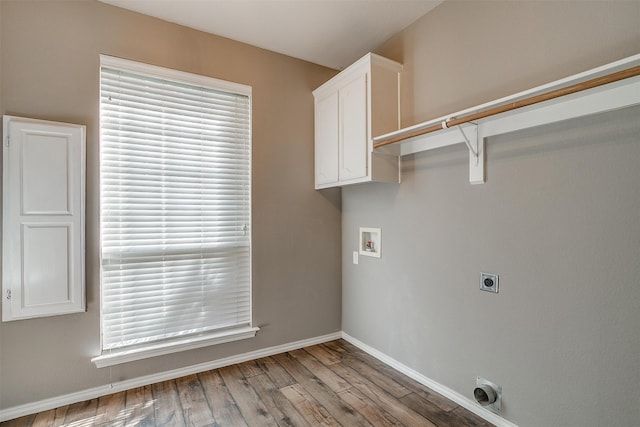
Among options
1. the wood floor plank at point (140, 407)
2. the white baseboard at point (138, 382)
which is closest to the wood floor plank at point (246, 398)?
the white baseboard at point (138, 382)

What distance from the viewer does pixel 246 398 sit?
2.17m

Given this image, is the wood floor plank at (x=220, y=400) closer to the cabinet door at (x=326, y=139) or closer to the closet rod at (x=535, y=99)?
the cabinet door at (x=326, y=139)

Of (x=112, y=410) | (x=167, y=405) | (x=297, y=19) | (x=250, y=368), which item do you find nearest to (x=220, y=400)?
(x=167, y=405)

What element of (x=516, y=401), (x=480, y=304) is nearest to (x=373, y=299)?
(x=480, y=304)

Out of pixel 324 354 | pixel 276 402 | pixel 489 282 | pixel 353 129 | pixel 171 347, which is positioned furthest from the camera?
pixel 324 354

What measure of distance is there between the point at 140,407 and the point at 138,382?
0.96ft

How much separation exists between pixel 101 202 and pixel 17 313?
806mm

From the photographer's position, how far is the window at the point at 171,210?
224 cm

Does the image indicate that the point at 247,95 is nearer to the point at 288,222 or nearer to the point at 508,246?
the point at 288,222

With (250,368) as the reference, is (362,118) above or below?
Result: above

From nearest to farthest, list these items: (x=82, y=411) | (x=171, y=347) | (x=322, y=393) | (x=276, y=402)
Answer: (x=82, y=411) < (x=276, y=402) < (x=322, y=393) < (x=171, y=347)

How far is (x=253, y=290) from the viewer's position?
275 centimetres

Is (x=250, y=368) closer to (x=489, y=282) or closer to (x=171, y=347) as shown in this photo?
(x=171, y=347)

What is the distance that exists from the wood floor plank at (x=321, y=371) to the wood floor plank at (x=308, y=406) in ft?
0.68
